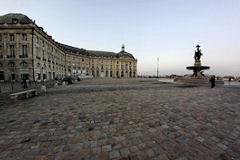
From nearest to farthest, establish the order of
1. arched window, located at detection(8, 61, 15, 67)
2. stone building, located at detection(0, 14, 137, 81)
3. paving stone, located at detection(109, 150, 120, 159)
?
paving stone, located at detection(109, 150, 120, 159)
stone building, located at detection(0, 14, 137, 81)
arched window, located at detection(8, 61, 15, 67)

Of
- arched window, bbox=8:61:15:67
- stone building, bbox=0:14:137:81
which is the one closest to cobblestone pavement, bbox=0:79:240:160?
stone building, bbox=0:14:137:81

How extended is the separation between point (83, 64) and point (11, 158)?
58.2 metres

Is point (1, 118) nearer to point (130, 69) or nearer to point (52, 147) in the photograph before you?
point (52, 147)

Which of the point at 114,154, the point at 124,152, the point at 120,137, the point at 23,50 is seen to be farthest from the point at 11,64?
the point at 124,152

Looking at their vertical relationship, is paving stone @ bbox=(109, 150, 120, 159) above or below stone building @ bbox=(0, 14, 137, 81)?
below

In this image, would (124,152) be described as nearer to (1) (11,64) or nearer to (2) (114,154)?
(2) (114,154)

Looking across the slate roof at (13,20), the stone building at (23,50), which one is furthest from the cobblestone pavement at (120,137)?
the slate roof at (13,20)

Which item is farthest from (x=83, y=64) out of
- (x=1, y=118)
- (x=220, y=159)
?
(x=220, y=159)

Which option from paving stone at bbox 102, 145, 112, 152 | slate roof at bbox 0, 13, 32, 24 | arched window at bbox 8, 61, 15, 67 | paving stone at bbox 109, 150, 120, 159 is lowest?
paving stone at bbox 102, 145, 112, 152

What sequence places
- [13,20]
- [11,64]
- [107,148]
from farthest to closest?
1. [13,20]
2. [11,64]
3. [107,148]

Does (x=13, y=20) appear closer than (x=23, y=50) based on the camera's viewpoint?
No

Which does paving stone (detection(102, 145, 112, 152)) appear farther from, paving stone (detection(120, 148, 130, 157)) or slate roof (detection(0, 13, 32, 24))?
slate roof (detection(0, 13, 32, 24))

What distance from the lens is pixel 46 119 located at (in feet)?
11.8

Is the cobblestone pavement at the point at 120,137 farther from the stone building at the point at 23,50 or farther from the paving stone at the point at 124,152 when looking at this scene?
the stone building at the point at 23,50
